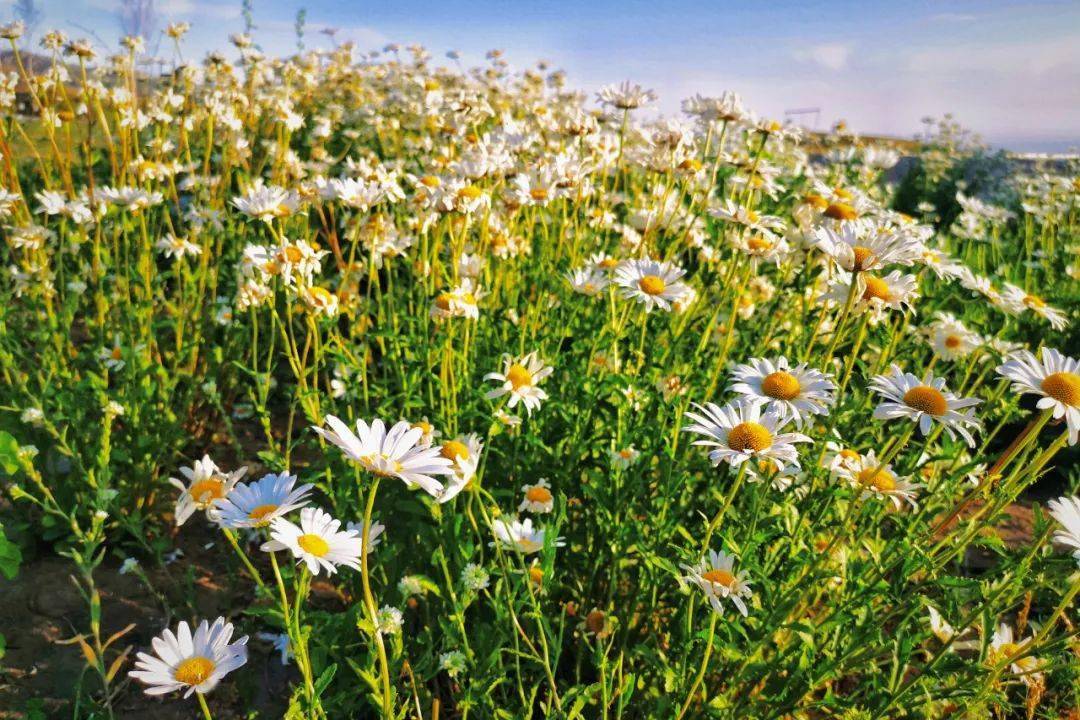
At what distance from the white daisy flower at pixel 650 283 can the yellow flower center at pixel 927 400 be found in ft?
2.41

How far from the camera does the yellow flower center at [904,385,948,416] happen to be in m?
1.72

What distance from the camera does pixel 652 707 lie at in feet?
6.42

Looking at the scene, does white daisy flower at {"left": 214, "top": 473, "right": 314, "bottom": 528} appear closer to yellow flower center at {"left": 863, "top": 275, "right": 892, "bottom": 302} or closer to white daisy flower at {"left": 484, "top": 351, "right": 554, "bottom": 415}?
white daisy flower at {"left": 484, "top": 351, "right": 554, "bottom": 415}

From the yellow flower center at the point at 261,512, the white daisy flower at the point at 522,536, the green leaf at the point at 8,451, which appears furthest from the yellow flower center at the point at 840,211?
the green leaf at the point at 8,451

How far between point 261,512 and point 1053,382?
66.9 inches

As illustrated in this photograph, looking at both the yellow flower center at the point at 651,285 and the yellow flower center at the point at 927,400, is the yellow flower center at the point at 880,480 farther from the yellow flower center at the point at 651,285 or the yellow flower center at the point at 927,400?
the yellow flower center at the point at 651,285

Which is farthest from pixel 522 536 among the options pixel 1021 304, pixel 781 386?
pixel 1021 304

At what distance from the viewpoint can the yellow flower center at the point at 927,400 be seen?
1.72 meters

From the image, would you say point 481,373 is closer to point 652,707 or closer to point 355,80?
point 652,707

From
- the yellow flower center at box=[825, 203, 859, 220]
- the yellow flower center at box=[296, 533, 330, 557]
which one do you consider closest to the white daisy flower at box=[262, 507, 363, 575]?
the yellow flower center at box=[296, 533, 330, 557]

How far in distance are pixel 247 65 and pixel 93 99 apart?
143 cm

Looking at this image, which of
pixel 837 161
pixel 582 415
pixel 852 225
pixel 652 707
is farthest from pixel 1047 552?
pixel 837 161

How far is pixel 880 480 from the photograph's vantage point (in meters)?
1.89

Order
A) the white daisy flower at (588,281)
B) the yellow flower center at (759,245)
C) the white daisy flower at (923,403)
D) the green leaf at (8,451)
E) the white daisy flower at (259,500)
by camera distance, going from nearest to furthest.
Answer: the white daisy flower at (259,500)
the white daisy flower at (923,403)
the green leaf at (8,451)
the yellow flower center at (759,245)
the white daisy flower at (588,281)
